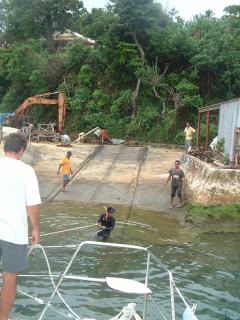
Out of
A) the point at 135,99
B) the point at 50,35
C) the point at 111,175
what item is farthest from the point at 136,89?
the point at 50,35

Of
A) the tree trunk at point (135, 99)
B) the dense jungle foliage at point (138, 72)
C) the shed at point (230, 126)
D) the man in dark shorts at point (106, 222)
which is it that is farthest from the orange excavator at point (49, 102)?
the man in dark shorts at point (106, 222)

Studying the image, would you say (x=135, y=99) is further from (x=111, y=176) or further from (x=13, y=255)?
(x=13, y=255)

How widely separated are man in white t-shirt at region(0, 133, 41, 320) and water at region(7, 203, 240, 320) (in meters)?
2.62

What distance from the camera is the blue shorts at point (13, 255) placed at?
3.92 metres

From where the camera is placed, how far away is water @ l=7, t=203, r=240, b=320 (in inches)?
277

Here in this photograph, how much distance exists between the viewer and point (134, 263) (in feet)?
30.2

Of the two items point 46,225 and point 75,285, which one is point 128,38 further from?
point 75,285

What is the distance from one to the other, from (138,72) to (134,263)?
22263 millimetres

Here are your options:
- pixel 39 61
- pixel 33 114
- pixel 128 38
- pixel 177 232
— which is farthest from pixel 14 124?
pixel 177 232

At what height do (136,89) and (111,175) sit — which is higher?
(136,89)

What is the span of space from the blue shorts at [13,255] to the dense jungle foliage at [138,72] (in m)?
25.3

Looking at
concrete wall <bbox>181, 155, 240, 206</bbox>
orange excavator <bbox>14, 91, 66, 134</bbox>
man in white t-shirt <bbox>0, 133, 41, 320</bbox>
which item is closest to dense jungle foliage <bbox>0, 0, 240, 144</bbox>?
orange excavator <bbox>14, 91, 66, 134</bbox>

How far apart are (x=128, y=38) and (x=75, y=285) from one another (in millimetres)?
26528

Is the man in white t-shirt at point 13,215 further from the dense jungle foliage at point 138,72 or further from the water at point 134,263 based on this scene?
the dense jungle foliage at point 138,72
